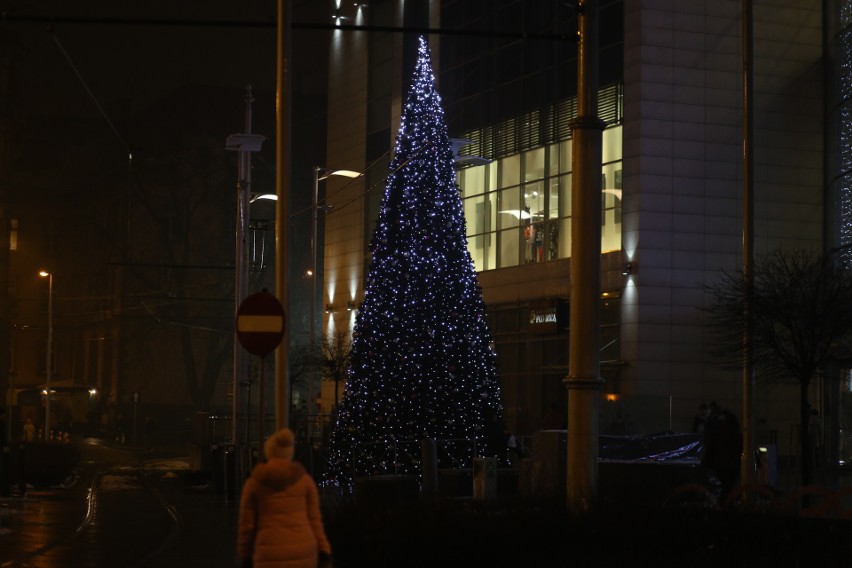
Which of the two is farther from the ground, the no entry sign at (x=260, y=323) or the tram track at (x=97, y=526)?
the no entry sign at (x=260, y=323)

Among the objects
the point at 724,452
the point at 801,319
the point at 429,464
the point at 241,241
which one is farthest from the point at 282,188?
the point at 241,241

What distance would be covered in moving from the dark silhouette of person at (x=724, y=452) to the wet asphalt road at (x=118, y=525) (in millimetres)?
7840

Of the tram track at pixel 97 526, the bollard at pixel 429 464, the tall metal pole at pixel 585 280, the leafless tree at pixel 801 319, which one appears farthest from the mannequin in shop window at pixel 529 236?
the tall metal pole at pixel 585 280

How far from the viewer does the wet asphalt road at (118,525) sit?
56.9 ft

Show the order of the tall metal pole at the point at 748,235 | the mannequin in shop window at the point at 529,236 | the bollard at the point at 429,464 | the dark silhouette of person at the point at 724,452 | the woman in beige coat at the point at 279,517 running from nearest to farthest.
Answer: the woman in beige coat at the point at 279,517, the dark silhouette of person at the point at 724,452, the tall metal pole at the point at 748,235, the bollard at the point at 429,464, the mannequin in shop window at the point at 529,236

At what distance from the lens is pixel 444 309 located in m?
30.2

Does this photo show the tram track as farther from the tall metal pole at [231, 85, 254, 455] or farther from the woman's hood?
the woman's hood

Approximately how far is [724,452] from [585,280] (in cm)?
961

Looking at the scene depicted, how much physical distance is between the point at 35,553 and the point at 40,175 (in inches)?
3149

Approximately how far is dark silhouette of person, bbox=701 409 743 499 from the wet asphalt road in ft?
25.7

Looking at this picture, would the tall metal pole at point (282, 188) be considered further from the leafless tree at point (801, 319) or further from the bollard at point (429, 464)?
the leafless tree at point (801, 319)

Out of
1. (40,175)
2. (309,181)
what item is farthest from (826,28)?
(40,175)

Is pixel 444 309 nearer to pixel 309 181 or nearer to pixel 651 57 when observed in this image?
pixel 651 57

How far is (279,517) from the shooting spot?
368 inches
